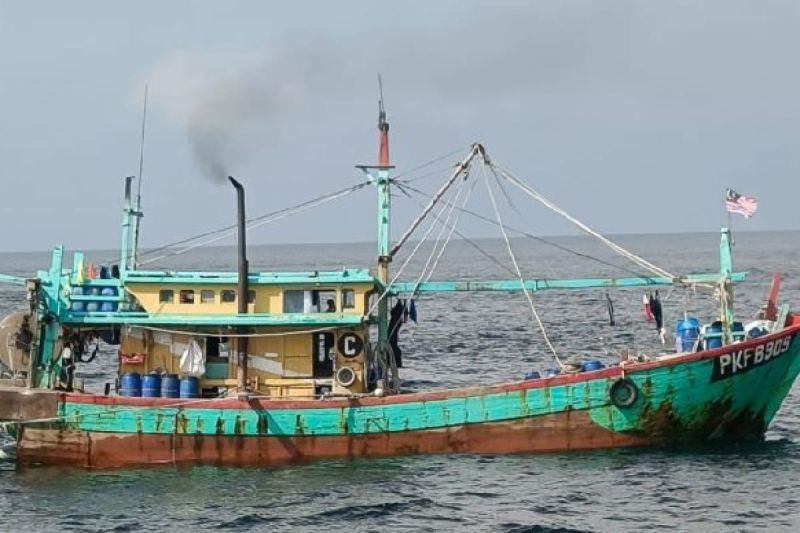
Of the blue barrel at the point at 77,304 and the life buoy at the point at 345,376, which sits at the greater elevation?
the blue barrel at the point at 77,304

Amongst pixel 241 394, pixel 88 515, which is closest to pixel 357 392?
pixel 241 394

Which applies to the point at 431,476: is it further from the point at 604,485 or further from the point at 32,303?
the point at 32,303

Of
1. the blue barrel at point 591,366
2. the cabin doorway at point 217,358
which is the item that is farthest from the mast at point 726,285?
the cabin doorway at point 217,358

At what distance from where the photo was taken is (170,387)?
27.5 metres

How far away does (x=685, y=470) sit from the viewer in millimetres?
25922

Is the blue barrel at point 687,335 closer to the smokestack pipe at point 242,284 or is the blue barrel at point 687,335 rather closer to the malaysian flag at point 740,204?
the malaysian flag at point 740,204

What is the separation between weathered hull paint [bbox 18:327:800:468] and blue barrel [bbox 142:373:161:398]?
0.47m

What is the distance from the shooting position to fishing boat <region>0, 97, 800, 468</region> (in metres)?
26.7

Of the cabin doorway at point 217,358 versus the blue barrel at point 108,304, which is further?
the cabin doorway at point 217,358

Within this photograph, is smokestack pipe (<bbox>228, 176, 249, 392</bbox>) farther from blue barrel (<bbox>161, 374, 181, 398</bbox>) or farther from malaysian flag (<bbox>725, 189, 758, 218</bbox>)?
malaysian flag (<bbox>725, 189, 758, 218</bbox>)

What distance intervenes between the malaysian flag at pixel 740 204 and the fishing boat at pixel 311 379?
1.15 metres

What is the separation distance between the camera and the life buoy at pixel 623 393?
2636cm

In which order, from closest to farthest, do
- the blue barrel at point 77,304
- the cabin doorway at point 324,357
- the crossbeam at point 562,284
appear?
1. the crossbeam at point 562,284
2. the blue barrel at point 77,304
3. the cabin doorway at point 324,357

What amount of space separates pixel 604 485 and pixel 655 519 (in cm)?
228
